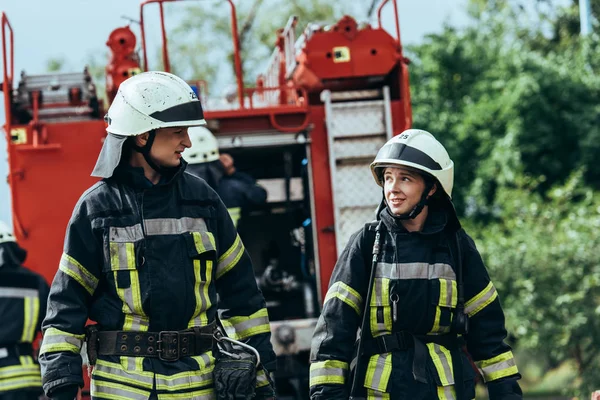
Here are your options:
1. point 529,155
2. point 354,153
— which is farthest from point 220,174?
point 529,155

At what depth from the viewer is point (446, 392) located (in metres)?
4.49

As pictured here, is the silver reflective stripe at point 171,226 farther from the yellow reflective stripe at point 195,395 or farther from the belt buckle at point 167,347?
the yellow reflective stripe at point 195,395

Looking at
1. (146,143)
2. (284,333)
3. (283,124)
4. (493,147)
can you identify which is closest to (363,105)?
(283,124)

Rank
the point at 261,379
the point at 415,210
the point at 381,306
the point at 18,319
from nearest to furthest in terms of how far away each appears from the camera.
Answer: the point at 261,379, the point at 381,306, the point at 415,210, the point at 18,319

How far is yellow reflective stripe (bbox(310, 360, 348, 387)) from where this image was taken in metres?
4.43

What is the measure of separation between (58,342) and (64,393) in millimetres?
190

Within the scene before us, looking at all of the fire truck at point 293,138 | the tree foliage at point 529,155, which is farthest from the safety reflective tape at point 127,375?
the tree foliage at point 529,155

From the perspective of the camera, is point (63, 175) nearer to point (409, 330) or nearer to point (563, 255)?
point (409, 330)

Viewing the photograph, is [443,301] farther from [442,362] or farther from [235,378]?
[235,378]

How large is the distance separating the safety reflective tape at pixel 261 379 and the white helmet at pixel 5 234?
3.08 meters

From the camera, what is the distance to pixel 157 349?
165 inches

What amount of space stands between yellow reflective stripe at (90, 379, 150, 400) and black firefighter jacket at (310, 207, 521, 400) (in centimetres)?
72

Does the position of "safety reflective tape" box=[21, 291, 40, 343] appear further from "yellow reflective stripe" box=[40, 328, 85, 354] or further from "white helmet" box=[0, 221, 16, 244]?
"yellow reflective stripe" box=[40, 328, 85, 354]

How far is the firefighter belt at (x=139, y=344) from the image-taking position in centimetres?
416
